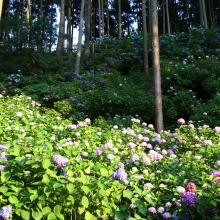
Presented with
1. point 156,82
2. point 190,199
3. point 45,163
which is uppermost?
point 156,82

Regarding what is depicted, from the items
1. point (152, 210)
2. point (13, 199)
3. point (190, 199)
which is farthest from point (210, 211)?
point (13, 199)

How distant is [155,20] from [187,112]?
2.78 meters

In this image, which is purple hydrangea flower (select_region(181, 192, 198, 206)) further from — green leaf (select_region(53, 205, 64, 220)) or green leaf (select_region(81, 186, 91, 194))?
green leaf (select_region(53, 205, 64, 220))

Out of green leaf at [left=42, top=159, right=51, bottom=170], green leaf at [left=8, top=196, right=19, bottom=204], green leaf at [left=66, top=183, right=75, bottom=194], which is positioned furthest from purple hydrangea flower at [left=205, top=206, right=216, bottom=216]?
green leaf at [left=8, top=196, right=19, bottom=204]

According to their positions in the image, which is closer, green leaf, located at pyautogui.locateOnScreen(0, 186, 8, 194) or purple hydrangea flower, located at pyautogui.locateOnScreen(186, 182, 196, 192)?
green leaf, located at pyautogui.locateOnScreen(0, 186, 8, 194)

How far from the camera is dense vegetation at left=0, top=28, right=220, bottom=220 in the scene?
6.20 feet

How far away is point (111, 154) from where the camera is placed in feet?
8.81

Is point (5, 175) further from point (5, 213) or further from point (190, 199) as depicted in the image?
point (190, 199)

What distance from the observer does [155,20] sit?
22.3 feet

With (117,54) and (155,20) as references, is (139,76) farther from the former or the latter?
(155,20)

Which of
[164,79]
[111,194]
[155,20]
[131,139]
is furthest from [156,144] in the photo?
[164,79]

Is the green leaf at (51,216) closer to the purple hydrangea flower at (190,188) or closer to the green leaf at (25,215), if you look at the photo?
the green leaf at (25,215)

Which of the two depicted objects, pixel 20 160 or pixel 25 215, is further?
pixel 20 160

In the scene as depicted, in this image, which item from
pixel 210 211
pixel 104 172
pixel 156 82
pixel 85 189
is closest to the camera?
pixel 85 189
